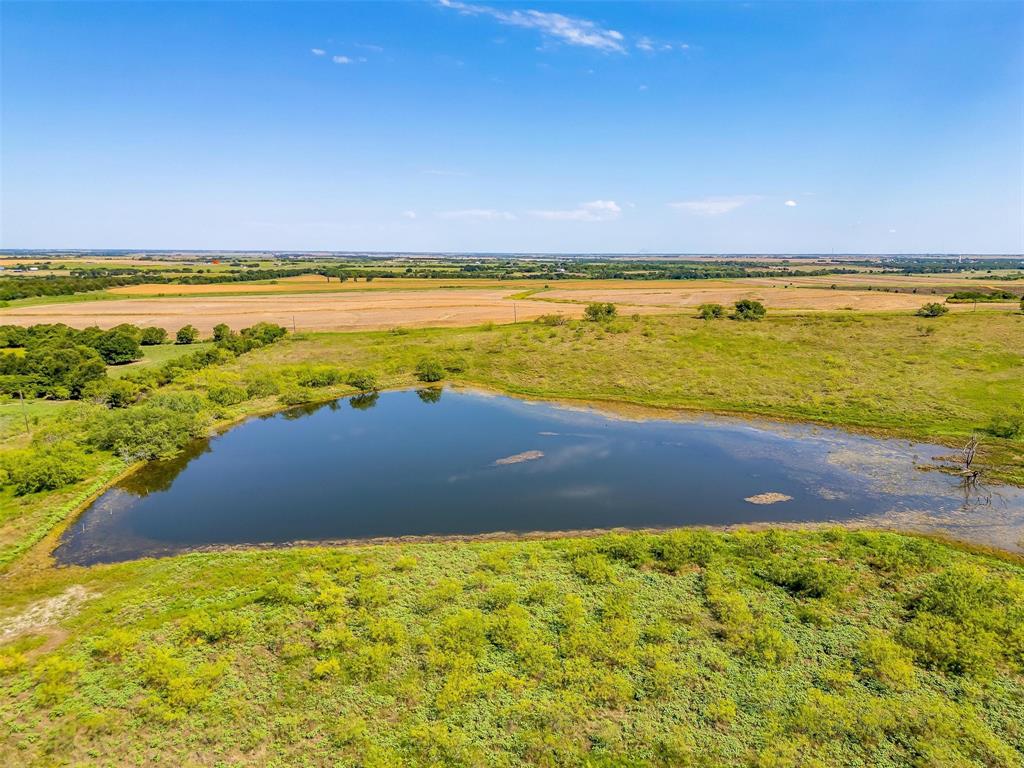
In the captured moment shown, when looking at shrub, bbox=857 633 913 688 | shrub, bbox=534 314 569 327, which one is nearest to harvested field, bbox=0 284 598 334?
shrub, bbox=534 314 569 327

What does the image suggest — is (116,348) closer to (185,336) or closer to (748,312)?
(185,336)

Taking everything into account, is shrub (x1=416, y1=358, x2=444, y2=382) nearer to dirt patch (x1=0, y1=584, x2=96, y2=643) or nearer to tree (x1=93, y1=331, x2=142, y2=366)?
tree (x1=93, y1=331, x2=142, y2=366)

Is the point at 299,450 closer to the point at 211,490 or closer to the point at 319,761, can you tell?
the point at 211,490

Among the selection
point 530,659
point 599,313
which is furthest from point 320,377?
point 599,313

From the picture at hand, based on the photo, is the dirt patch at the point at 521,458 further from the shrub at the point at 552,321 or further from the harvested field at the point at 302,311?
the harvested field at the point at 302,311

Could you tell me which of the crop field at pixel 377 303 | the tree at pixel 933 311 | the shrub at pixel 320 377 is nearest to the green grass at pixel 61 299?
the crop field at pixel 377 303

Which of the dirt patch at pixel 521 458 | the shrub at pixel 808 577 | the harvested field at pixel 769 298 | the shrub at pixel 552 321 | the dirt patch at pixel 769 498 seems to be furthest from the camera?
the harvested field at pixel 769 298
